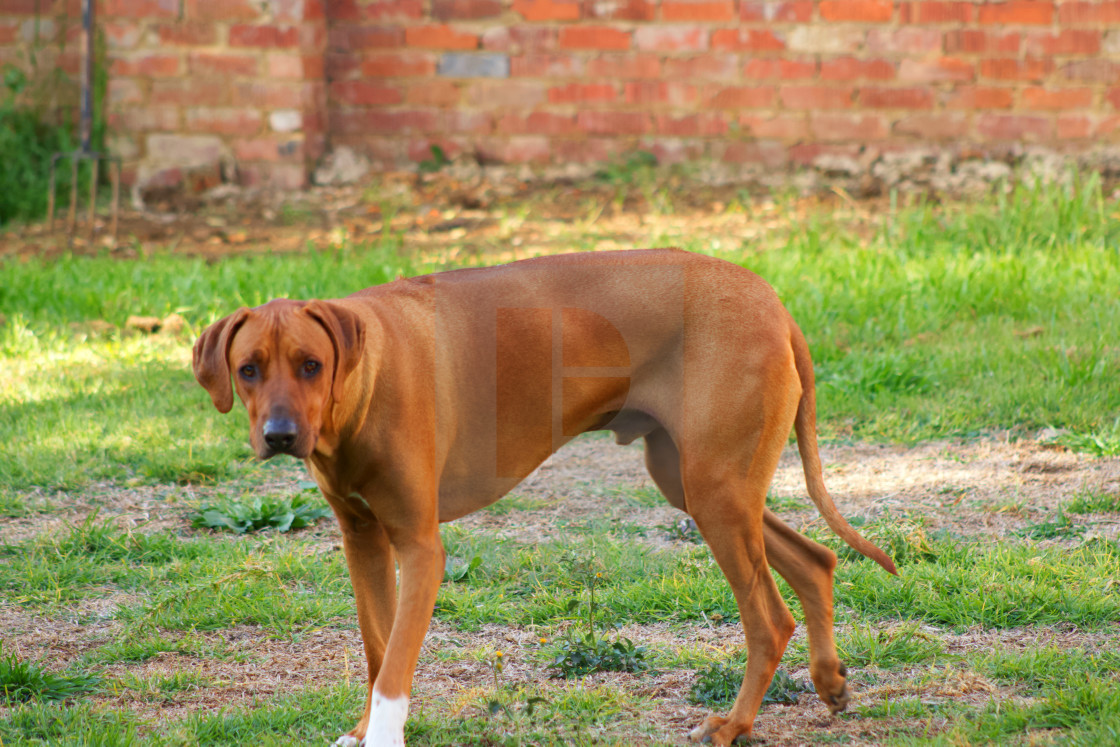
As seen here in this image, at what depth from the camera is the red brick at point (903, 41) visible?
32.1 ft

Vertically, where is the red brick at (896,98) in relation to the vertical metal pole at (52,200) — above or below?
above

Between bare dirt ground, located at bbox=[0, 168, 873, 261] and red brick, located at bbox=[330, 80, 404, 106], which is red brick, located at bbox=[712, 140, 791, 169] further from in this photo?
red brick, located at bbox=[330, 80, 404, 106]

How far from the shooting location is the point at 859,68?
32.3 ft

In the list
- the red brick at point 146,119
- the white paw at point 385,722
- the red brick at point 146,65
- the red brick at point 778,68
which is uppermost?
the red brick at point 778,68

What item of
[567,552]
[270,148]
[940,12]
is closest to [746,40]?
[940,12]

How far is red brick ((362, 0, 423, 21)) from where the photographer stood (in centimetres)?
996

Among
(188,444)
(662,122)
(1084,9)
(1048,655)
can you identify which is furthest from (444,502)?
(1084,9)

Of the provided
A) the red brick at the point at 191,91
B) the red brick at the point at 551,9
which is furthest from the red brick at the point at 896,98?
the red brick at the point at 191,91

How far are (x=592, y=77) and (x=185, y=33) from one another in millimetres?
3587

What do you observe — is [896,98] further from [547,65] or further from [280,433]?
[280,433]

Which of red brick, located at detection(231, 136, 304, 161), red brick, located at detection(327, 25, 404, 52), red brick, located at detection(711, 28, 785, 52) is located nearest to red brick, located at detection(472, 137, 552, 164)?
red brick, located at detection(327, 25, 404, 52)

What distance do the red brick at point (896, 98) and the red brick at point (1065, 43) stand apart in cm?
94

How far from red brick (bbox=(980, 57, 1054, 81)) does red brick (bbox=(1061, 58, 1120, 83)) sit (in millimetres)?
171

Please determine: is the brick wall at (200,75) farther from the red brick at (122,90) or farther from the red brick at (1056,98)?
the red brick at (1056,98)
